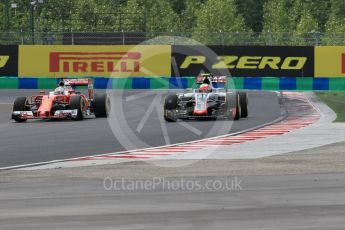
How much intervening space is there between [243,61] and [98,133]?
20334 mm

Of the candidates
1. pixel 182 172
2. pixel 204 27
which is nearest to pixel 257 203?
pixel 182 172

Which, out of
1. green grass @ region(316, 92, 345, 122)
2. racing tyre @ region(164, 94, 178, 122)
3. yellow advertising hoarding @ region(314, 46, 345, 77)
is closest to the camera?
racing tyre @ region(164, 94, 178, 122)

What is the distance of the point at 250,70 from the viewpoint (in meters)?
40.3

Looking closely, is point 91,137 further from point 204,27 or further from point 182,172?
point 204,27

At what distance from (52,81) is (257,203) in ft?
99.7

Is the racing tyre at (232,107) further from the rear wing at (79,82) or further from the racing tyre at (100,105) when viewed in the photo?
the rear wing at (79,82)

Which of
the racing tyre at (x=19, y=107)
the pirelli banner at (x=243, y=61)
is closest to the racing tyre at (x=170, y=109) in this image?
the racing tyre at (x=19, y=107)

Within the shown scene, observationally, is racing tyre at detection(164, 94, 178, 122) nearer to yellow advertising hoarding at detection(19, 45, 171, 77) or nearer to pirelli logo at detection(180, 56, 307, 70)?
yellow advertising hoarding at detection(19, 45, 171, 77)

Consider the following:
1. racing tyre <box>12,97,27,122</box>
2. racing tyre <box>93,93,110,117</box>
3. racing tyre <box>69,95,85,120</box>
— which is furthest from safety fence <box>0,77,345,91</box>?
racing tyre <box>12,97,27,122</box>

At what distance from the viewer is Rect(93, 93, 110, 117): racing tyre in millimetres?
25578

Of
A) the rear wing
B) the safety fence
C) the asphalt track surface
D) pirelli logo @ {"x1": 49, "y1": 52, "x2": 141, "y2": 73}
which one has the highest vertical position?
the rear wing

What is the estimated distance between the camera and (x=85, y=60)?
4119cm

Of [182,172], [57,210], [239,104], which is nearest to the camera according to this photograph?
[57,210]

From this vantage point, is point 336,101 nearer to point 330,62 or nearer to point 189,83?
point 330,62
